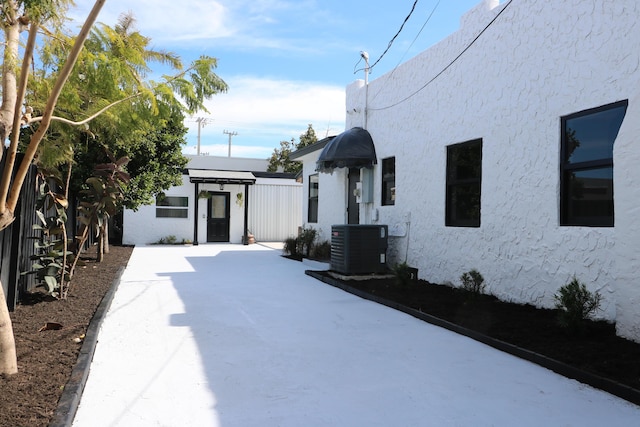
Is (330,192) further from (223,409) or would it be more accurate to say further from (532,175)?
(223,409)

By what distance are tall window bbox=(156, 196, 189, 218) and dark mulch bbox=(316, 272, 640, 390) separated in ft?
44.7

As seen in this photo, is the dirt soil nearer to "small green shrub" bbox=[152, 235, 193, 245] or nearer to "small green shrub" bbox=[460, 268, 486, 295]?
"small green shrub" bbox=[460, 268, 486, 295]

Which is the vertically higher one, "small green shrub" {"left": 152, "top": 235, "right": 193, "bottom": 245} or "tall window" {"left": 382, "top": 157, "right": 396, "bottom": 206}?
"tall window" {"left": 382, "top": 157, "right": 396, "bottom": 206}

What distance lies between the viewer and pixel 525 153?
692 cm

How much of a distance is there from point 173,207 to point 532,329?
1713cm

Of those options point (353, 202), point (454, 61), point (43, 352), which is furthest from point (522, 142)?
point (43, 352)

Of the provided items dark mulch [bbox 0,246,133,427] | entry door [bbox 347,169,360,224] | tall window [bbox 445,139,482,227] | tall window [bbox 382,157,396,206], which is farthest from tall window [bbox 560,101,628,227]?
entry door [bbox 347,169,360,224]

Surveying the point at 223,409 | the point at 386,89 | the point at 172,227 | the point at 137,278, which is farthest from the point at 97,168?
the point at 172,227

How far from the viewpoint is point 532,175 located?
22.3ft

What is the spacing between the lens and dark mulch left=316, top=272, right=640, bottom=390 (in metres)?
4.33

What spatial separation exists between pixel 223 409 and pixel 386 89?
898 cm

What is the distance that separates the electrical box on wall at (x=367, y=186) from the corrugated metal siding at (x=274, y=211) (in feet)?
36.4

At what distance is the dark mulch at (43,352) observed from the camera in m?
→ 3.19

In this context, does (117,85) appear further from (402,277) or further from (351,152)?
(351,152)
